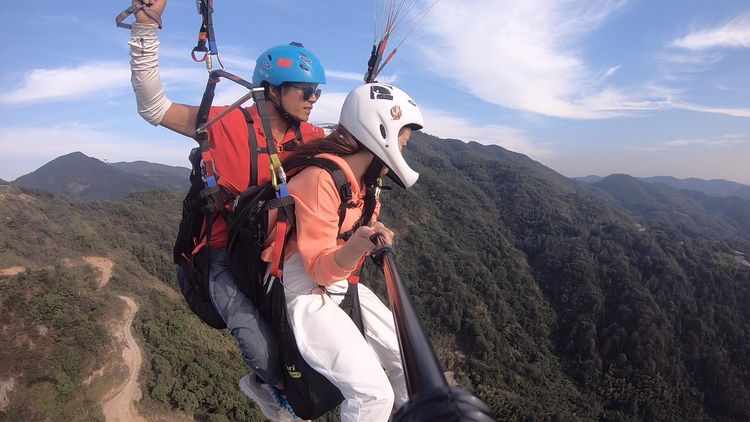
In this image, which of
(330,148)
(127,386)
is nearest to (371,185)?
(330,148)

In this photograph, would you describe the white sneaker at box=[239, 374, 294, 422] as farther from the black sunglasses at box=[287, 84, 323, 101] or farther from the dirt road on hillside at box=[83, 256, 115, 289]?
the dirt road on hillside at box=[83, 256, 115, 289]

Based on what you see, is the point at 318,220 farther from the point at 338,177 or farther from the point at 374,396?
the point at 374,396

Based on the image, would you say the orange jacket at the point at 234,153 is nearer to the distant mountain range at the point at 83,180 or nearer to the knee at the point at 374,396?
the knee at the point at 374,396

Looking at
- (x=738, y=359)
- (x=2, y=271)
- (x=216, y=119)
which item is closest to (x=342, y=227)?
(x=216, y=119)

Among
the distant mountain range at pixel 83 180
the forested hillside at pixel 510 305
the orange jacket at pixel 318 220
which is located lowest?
the forested hillside at pixel 510 305

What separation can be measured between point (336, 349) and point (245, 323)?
725mm

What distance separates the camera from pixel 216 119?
8.67 ft

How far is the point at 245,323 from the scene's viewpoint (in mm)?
2539

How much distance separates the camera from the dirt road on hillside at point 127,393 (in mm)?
22438

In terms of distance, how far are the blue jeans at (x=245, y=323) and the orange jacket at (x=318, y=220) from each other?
639 millimetres

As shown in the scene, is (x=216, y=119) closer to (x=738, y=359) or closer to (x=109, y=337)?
(x=109, y=337)

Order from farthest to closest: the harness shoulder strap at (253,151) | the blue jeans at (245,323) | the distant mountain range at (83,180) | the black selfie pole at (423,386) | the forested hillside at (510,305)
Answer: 1. the distant mountain range at (83,180)
2. the forested hillside at (510,305)
3. the harness shoulder strap at (253,151)
4. the blue jeans at (245,323)
5. the black selfie pole at (423,386)

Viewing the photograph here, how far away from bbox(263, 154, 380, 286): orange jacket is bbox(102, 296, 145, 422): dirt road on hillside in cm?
2621

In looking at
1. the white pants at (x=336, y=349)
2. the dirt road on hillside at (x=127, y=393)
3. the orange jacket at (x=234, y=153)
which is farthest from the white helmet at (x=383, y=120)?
the dirt road on hillside at (x=127, y=393)
